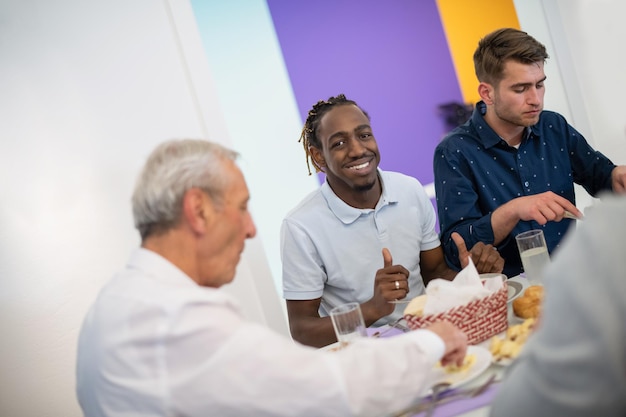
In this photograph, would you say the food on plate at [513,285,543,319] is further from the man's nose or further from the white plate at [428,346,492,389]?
the man's nose

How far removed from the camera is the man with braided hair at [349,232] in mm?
2322

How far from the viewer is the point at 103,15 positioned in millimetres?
3275

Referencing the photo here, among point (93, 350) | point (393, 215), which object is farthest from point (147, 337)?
point (393, 215)

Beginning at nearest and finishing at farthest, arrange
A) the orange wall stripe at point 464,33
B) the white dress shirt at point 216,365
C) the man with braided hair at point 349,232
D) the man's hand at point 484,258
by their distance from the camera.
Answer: the white dress shirt at point 216,365 < the man's hand at point 484,258 < the man with braided hair at point 349,232 < the orange wall stripe at point 464,33

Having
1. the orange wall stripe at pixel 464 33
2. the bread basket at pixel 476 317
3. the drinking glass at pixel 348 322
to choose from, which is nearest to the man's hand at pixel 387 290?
the drinking glass at pixel 348 322

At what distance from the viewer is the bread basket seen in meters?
1.46

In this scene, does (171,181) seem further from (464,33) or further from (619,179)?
(464,33)

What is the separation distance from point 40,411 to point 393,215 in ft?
6.45

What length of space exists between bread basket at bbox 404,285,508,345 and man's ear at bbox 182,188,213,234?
0.54 m

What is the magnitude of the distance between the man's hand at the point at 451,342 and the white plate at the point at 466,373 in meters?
0.03

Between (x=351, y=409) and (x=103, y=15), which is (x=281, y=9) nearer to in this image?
(x=103, y=15)

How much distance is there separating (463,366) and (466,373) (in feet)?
0.09

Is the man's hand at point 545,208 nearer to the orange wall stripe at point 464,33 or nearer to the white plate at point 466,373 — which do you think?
the white plate at point 466,373

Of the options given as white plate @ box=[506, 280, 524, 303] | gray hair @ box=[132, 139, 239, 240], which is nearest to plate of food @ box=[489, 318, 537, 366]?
white plate @ box=[506, 280, 524, 303]
